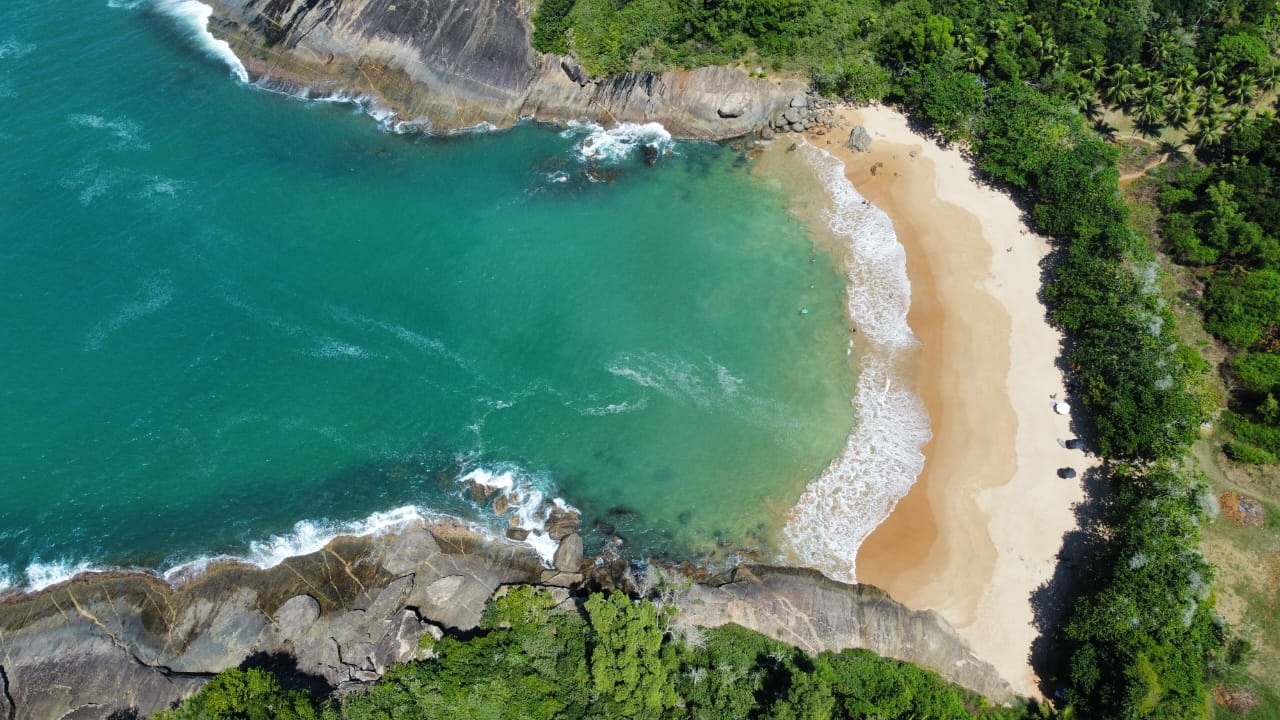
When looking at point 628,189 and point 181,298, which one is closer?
point 181,298

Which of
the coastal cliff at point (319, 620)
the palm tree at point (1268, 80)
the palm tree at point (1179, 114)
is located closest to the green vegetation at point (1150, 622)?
the coastal cliff at point (319, 620)

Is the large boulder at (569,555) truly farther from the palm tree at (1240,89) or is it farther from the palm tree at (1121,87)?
the palm tree at (1240,89)

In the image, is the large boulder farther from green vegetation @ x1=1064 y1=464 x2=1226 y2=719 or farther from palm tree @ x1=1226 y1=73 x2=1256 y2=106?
palm tree @ x1=1226 y1=73 x2=1256 y2=106

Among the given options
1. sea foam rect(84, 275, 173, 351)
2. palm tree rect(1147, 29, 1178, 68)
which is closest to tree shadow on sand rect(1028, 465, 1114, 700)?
palm tree rect(1147, 29, 1178, 68)

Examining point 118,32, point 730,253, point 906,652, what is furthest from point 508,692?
point 118,32

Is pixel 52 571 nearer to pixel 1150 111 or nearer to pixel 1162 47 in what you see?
pixel 1150 111

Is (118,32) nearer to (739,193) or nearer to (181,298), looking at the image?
(181,298)
